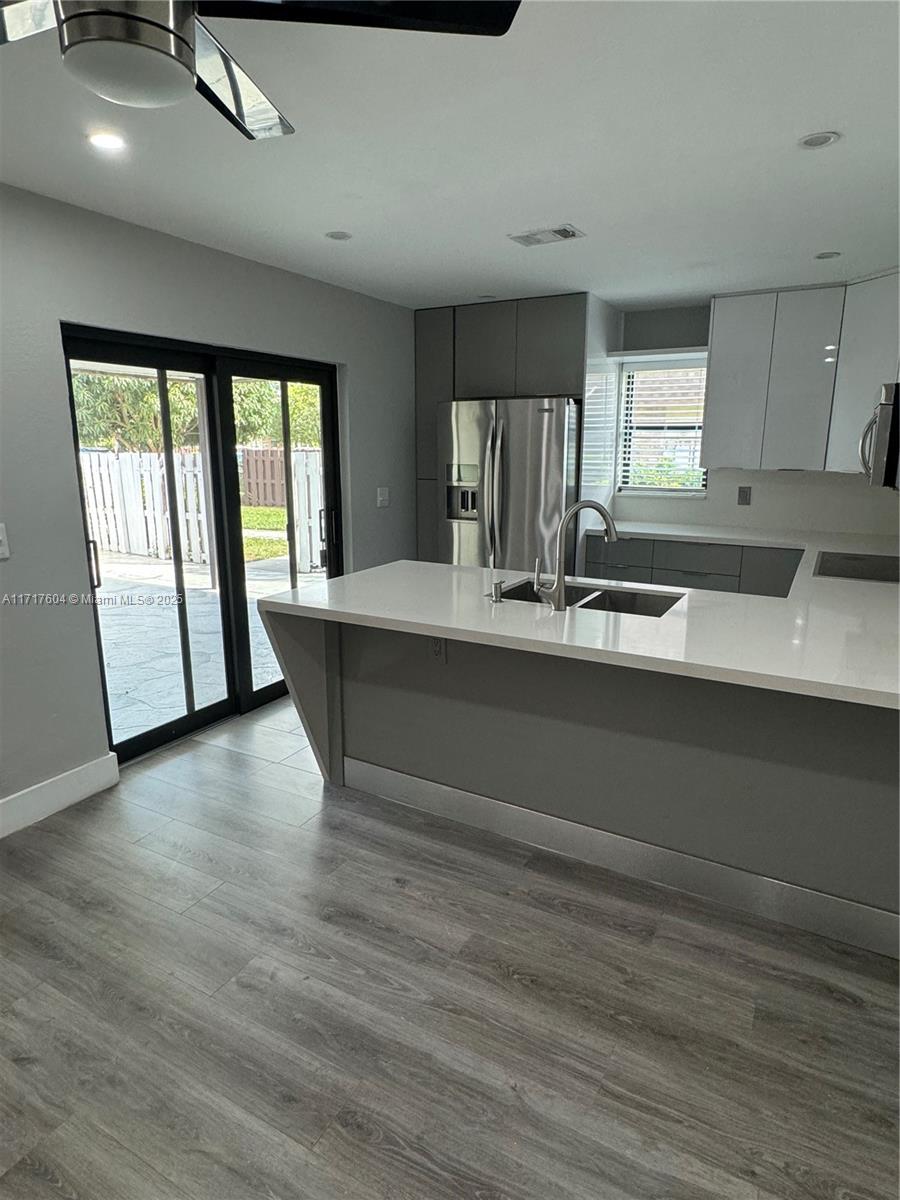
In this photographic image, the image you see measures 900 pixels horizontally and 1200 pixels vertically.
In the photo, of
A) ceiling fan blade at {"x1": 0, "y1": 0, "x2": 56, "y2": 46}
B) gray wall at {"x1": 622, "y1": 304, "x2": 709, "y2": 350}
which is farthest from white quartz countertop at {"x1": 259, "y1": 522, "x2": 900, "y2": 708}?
gray wall at {"x1": 622, "y1": 304, "x2": 709, "y2": 350}

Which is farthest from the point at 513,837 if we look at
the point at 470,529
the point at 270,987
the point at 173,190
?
the point at 173,190

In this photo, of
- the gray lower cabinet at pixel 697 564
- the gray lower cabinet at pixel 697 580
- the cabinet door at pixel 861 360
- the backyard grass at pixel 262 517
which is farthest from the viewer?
the gray lower cabinet at pixel 697 580

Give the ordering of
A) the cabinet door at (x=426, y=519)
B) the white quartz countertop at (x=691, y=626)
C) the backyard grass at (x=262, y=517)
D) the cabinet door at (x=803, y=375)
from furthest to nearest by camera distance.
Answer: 1. the cabinet door at (x=426, y=519)
2. the cabinet door at (x=803, y=375)
3. the backyard grass at (x=262, y=517)
4. the white quartz countertop at (x=691, y=626)

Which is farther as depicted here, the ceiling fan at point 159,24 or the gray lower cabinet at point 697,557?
the gray lower cabinet at point 697,557

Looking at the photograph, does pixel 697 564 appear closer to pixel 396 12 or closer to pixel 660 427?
pixel 660 427

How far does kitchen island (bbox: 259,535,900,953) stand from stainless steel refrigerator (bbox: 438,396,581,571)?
147 cm

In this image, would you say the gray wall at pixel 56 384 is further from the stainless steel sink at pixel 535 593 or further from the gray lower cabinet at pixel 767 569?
the gray lower cabinet at pixel 767 569

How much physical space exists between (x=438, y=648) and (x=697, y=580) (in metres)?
2.38

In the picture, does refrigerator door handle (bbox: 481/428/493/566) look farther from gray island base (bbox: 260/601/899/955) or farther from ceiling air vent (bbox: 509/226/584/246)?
gray island base (bbox: 260/601/899/955)

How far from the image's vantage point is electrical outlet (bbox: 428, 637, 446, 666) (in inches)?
106

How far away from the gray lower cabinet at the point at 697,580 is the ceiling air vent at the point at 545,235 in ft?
6.85

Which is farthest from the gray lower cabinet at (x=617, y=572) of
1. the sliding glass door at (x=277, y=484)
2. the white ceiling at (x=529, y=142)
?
the white ceiling at (x=529, y=142)

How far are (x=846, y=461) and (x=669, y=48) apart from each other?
307 cm

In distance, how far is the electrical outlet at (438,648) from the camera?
268 cm
